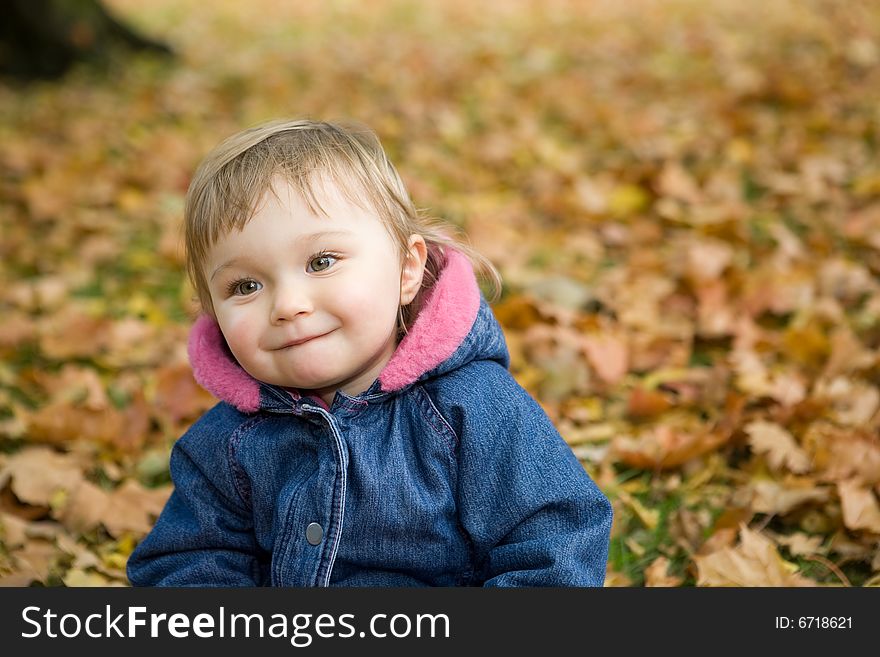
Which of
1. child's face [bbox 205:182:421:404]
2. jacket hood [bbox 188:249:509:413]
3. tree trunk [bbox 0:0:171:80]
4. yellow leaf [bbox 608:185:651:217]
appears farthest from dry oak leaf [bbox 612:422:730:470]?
tree trunk [bbox 0:0:171:80]

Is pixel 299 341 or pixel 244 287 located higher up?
pixel 244 287

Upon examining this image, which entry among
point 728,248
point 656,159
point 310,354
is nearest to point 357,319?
point 310,354

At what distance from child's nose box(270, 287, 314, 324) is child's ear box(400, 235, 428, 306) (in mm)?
253

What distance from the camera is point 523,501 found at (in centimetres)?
177

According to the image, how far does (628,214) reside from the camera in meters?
4.32

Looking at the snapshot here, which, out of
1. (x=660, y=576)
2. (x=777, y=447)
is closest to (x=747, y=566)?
(x=660, y=576)

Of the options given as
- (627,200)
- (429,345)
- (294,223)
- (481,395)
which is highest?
(627,200)

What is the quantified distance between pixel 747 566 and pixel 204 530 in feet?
3.86

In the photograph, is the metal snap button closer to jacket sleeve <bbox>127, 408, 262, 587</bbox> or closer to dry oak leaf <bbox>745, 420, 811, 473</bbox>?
jacket sleeve <bbox>127, 408, 262, 587</bbox>

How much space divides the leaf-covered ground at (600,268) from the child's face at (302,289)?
908mm

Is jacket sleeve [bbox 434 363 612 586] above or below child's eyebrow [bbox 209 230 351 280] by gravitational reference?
below

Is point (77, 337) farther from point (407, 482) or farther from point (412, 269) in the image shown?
point (407, 482)

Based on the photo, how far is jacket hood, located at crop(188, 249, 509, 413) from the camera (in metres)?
1.84

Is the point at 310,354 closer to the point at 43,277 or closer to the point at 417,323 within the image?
the point at 417,323
